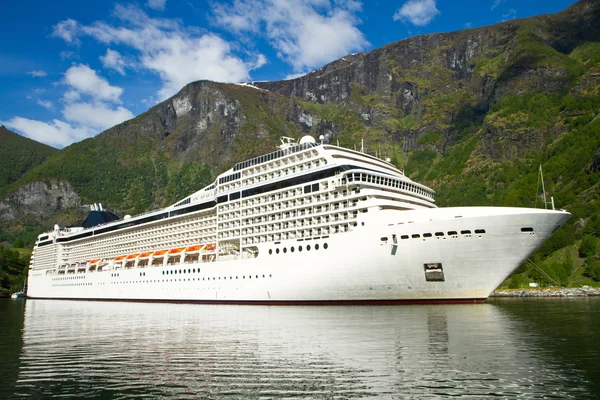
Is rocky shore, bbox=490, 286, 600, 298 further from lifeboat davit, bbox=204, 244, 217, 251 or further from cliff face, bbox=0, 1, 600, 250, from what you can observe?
cliff face, bbox=0, 1, 600, 250

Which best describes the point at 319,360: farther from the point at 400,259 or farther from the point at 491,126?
the point at 491,126

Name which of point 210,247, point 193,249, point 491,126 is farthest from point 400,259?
point 491,126

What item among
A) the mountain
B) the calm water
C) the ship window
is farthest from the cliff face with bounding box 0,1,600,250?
the calm water

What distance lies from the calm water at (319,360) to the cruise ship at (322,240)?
6.77m

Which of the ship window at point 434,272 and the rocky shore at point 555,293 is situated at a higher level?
the ship window at point 434,272

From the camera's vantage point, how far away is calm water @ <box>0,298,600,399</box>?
10836 millimetres

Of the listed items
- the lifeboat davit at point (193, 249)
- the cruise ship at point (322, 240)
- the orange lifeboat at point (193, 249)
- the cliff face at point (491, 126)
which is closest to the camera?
the cruise ship at point (322, 240)

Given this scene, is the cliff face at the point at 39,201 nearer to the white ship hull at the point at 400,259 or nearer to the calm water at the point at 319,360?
the white ship hull at the point at 400,259

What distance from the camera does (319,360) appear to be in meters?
14.0

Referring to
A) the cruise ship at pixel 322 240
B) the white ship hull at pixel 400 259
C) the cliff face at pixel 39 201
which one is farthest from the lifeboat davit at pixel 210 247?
the cliff face at pixel 39 201

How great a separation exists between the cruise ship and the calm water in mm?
6769

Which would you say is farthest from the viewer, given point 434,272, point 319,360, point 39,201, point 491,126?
point 39,201

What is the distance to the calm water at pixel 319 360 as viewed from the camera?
10836 mm

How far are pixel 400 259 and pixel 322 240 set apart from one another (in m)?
6.45
